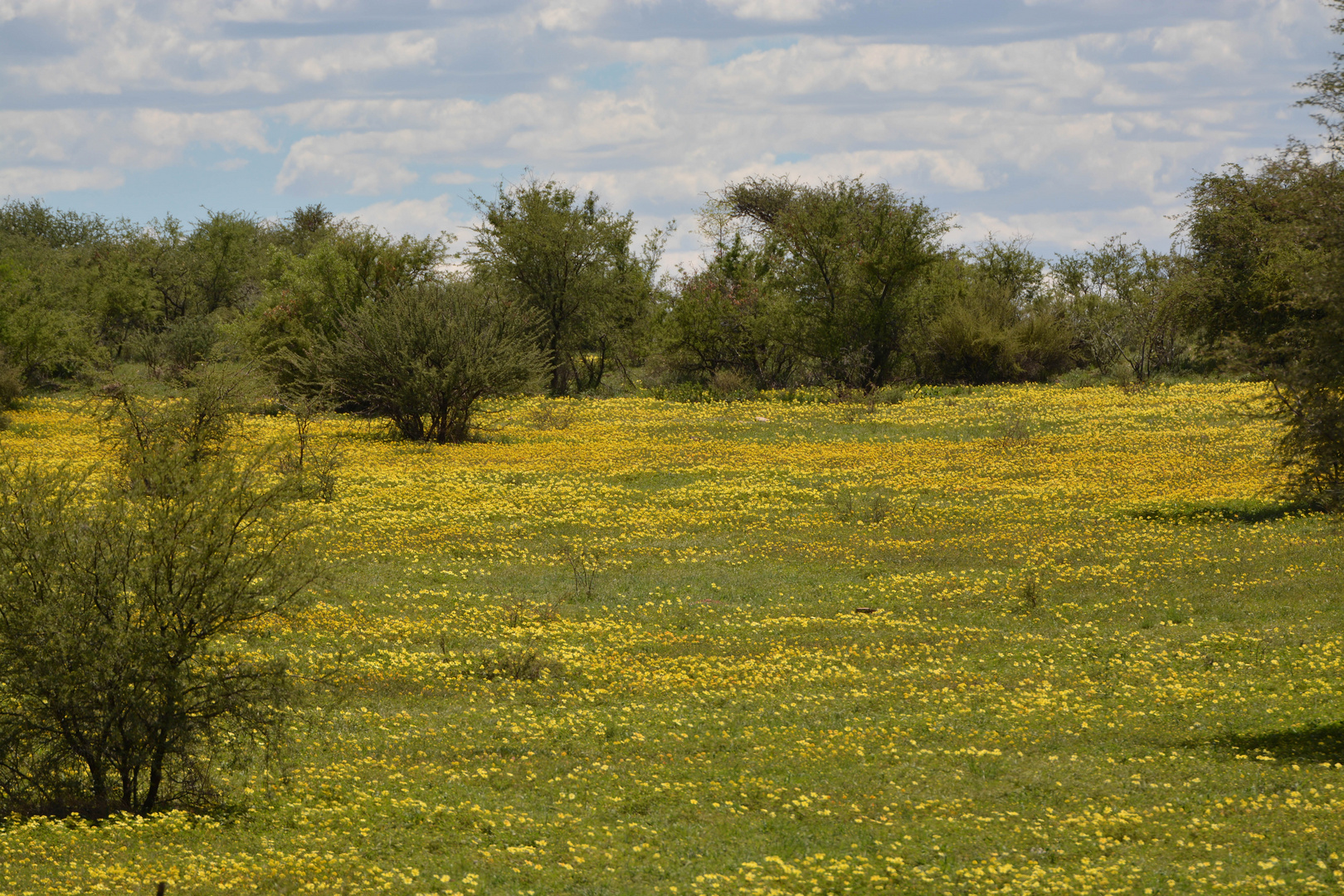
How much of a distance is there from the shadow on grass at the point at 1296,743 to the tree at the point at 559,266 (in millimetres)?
45575

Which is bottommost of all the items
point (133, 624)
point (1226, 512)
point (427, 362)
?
point (1226, 512)

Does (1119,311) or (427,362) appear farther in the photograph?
(1119,311)

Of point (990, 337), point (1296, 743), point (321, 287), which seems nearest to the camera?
point (1296, 743)

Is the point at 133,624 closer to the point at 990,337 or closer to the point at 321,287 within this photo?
the point at 321,287

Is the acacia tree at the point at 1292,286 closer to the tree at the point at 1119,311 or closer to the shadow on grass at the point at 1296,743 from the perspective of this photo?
the shadow on grass at the point at 1296,743

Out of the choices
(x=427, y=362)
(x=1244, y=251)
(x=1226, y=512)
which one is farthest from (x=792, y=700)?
(x=427, y=362)

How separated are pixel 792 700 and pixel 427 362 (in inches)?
1013

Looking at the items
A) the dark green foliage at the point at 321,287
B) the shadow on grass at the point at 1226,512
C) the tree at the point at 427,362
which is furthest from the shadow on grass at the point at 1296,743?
the dark green foliage at the point at 321,287

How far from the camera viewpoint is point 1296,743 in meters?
11.4

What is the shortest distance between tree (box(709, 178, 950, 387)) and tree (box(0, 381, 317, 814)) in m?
48.0

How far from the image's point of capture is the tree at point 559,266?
5634 cm

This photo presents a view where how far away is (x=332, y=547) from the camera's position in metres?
20.8

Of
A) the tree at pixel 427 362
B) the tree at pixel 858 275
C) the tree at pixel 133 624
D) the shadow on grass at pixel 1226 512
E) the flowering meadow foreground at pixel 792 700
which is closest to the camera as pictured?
the flowering meadow foreground at pixel 792 700

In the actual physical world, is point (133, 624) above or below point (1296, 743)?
above
